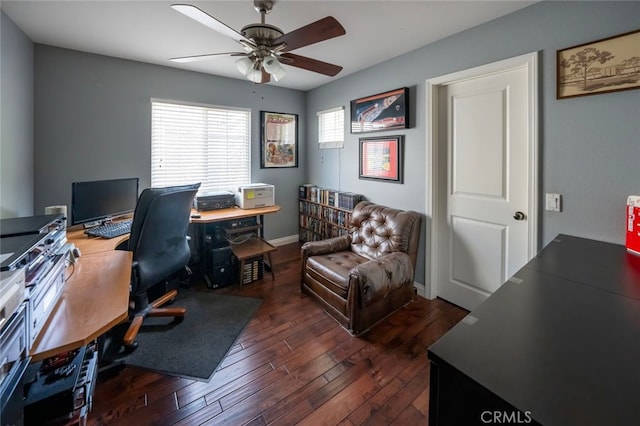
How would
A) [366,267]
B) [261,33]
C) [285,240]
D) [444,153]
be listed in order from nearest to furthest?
[261,33] → [366,267] → [444,153] → [285,240]

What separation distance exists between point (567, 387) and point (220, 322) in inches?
91.9

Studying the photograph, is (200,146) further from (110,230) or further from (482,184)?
(482,184)

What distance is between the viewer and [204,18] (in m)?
1.57

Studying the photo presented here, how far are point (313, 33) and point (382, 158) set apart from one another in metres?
1.76

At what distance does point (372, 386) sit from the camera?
1758 mm

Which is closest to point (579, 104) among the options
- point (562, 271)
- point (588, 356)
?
point (562, 271)

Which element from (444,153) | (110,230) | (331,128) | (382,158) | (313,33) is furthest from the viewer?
(331,128)

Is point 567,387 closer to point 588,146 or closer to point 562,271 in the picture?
point 562,271

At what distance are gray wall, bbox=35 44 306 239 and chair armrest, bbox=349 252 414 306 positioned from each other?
2703 millimetres

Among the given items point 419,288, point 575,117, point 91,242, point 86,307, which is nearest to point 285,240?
point 419,288

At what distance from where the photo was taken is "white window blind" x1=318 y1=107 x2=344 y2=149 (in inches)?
152

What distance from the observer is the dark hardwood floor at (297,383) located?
5.10ft

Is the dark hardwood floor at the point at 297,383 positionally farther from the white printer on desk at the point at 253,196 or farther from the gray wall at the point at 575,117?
the white printer on desk at the point at 253,196

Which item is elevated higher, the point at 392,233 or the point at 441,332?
the point at 392,233
